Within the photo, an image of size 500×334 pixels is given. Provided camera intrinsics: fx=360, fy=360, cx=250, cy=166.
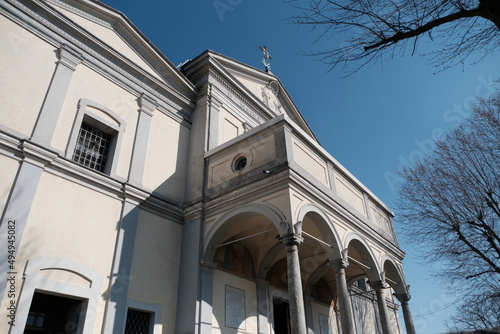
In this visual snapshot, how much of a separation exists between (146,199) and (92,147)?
6.04 feet

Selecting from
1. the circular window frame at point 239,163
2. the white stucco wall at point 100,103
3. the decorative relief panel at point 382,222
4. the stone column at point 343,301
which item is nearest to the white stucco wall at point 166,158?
the white stucco wall at point 100,103

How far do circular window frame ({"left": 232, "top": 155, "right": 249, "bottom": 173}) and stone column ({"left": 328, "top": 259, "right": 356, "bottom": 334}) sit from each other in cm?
325

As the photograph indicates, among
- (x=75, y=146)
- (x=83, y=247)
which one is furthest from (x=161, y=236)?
(x=75, y=146)

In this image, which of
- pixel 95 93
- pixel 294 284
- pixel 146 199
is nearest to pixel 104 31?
pixel 95 93

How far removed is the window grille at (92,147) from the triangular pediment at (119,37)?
91.5 inches

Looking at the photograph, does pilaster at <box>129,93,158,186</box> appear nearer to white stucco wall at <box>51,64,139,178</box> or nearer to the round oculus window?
white stucco wall at <box>51,64,139,178</box>

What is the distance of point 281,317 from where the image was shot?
11.4m

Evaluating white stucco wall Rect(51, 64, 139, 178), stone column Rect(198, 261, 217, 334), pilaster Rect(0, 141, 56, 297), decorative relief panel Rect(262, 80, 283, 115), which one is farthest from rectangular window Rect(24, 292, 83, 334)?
decorative relief panel Rect(262, 80, 283, 115)

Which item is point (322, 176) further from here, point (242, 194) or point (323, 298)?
point (323, 298)

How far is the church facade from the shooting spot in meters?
7.02

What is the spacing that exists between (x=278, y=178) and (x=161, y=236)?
3.46m

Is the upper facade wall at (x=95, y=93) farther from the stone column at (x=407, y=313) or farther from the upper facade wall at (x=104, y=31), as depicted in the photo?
the stone column at (x=407, y=313)

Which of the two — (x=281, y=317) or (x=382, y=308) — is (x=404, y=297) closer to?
(x=382, y=308)

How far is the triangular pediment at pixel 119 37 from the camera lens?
368 inches
